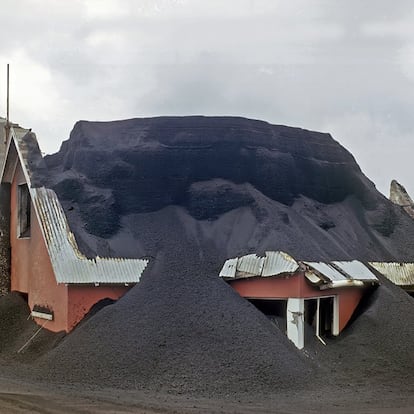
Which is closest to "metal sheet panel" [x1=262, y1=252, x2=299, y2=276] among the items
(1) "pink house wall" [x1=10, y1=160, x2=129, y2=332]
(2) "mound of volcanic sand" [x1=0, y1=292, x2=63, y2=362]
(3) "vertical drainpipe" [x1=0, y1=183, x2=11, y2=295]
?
(1) "pink house wall" [x1=10, y1=160, x2=129, y2=332]

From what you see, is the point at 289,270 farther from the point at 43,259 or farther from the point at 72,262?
the point at 43,259

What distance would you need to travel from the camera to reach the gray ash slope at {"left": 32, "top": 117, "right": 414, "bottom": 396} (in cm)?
1341

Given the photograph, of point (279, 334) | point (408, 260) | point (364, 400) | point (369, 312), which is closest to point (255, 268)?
point (279, 334)

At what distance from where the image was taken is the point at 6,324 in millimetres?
18172

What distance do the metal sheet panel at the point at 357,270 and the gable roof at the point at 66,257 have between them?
5.25 metres

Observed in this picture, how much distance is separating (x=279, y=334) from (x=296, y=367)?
1.28 m

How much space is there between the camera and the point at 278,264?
51.4ft

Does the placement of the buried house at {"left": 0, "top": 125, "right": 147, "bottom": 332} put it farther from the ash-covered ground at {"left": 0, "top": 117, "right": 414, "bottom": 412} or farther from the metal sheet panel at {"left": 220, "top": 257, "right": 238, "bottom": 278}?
the metal sheet panel at {"left": 220, "top": 257, "right": 238, "bottom": 278}

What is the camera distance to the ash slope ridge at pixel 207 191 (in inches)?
701

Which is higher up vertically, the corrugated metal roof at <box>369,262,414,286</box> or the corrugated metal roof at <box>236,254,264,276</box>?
the corrugated metal roof at <box>236,254,264,276</box>

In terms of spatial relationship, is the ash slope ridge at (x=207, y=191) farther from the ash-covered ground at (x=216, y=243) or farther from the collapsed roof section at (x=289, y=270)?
the collapsed roof section at (x=289, y=270)

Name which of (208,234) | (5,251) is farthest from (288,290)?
(5,251)

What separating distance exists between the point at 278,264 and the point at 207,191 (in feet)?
14.6

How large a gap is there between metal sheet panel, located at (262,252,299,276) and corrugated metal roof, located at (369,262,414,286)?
15.1 ft
